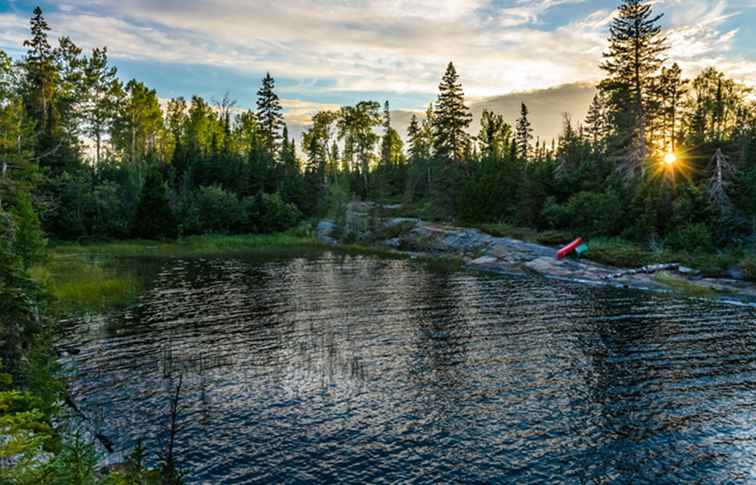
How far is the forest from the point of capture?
26906 mm

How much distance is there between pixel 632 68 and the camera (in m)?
56.3

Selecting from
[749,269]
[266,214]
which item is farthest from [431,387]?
[266,214]

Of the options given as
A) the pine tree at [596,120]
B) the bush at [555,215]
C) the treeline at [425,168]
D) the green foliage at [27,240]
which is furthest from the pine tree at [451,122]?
the green foliage at [27,240]

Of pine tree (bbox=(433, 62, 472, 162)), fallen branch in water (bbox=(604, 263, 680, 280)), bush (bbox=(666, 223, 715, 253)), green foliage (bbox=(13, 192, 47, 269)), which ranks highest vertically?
pine tree (bbox=(433, 62, 472, 162))

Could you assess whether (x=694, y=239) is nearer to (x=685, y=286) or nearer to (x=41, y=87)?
(x=685, y=286)

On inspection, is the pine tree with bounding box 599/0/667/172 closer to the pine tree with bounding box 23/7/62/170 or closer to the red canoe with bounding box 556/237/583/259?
the red canoe with bounding box 556/237/583/259

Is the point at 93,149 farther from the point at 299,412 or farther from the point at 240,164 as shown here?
the point at 299,412

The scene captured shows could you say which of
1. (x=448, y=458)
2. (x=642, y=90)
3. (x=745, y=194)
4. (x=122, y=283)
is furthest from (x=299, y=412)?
(x=642, y=90)

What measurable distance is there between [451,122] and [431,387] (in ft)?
214

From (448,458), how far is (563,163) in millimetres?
57104

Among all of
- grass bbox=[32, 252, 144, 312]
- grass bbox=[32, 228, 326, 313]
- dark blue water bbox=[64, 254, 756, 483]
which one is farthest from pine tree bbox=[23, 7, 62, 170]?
dark blue water bbox=[64, 254, 756, 483]

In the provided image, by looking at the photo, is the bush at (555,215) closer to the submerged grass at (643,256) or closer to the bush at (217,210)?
the submerged grass at (643,256)

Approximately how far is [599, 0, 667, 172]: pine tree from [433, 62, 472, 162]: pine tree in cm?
2239

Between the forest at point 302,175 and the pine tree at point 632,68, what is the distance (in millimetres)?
165
